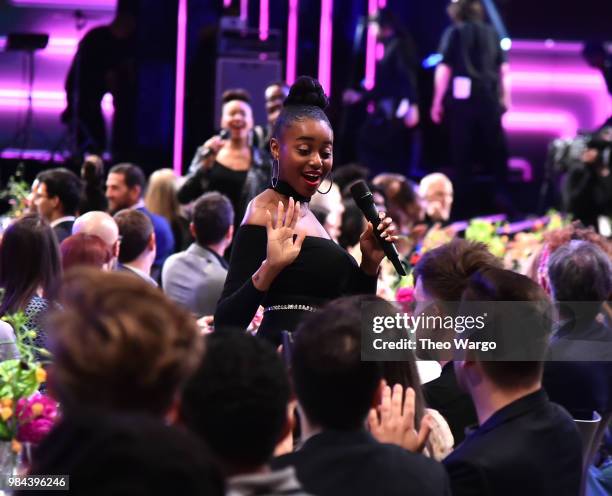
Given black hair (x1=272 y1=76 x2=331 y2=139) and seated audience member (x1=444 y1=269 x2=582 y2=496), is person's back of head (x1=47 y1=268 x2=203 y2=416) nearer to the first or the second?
seated audience member (x1=444 y1=269 x2=582 y2=496)

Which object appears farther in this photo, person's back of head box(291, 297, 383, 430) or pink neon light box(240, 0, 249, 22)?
pink neon light box(240, 0, 249, 22)

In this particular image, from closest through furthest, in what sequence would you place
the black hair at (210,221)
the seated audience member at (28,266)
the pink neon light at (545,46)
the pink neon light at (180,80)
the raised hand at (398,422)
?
the raised hand at (398,422), the seated audience member at (28,266), the black hair at (210,221), the pink neon light at (180,80), the pink neon light at (545,46)

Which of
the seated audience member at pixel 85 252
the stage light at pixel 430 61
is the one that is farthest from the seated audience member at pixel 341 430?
the stage light at pixel 430 61

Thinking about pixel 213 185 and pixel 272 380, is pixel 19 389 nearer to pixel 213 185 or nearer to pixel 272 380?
pixel 272 380

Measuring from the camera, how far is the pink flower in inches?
100

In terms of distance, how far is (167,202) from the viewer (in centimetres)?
724

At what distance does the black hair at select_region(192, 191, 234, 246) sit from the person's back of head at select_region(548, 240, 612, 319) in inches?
81.7

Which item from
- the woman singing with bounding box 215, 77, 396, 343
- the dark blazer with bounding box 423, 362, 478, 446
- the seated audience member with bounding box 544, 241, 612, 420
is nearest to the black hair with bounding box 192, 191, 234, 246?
the seated audience member with bounding box 544, 241, 612, 420

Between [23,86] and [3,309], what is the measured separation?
788 cm

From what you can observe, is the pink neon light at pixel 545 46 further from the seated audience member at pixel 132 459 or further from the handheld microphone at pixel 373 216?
the seated audience member at pixel 132 459

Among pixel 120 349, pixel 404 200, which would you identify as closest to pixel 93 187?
pixel 404 200

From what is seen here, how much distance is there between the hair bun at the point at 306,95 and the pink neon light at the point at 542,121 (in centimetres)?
982

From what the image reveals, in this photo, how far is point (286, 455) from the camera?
2.19m

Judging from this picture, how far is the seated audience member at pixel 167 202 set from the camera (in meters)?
7.20
